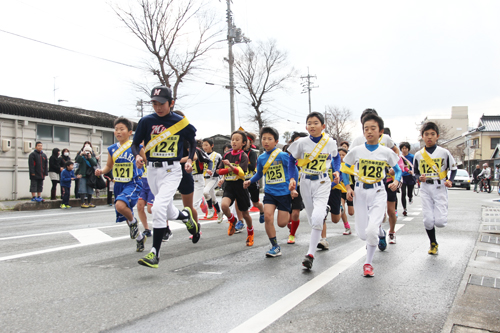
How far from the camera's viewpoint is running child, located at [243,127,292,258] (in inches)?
245

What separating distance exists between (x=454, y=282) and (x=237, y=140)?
4371 mm

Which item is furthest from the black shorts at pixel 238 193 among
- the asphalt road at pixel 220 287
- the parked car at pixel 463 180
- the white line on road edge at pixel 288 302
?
the parked car at pixel 463 180

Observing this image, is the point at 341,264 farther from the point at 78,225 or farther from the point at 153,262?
the point at 78,225

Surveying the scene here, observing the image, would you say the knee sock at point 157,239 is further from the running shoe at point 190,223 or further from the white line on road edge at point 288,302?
the white line on road edge at point 288,302

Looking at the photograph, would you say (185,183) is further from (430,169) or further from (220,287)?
(430,169)

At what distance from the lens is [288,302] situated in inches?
150

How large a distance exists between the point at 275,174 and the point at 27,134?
53.3ft

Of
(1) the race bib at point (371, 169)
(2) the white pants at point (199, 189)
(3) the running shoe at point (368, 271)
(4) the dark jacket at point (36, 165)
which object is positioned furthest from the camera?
(4) the dark jacket at point (36, 165)

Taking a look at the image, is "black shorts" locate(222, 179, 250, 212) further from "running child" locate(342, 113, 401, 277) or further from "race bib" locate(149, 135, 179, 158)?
"race bib" locate(149, 135, 179, 158)

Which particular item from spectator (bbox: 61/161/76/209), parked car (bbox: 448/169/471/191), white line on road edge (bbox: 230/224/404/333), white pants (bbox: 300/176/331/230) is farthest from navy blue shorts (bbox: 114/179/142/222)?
parked car (bbox: 448/169/471/191)

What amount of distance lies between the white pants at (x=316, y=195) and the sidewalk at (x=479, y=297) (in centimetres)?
185

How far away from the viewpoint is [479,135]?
212 ft

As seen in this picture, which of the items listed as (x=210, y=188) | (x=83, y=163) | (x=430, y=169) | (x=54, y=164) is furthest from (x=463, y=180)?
(x=430, y=169)

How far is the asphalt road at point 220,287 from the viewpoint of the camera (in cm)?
332
